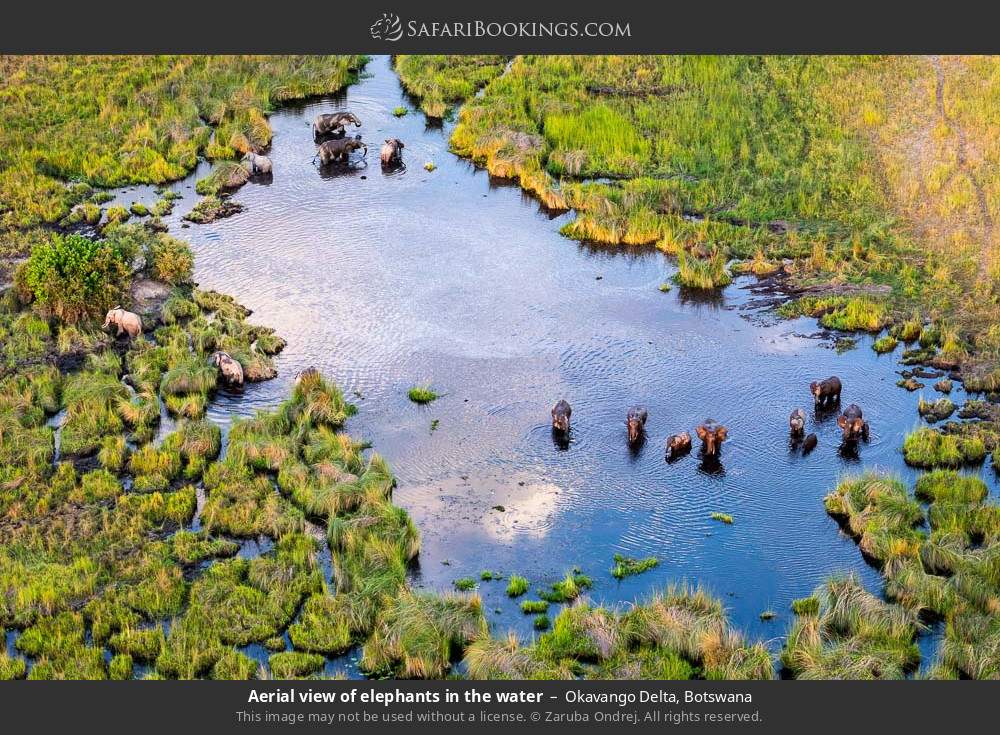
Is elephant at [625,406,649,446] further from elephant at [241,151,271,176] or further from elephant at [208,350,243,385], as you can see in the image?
elephant at [241,151,271,176]

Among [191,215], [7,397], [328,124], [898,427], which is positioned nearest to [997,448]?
[898,427]

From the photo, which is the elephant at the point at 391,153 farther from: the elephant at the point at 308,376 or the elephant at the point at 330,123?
the elephant at the point at 308,376

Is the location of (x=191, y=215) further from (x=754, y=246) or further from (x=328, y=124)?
(x=754, y=246)

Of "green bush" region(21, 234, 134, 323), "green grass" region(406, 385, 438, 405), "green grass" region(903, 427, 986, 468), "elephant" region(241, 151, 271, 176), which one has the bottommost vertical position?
"green grass" region(406, 385, 438, 405)

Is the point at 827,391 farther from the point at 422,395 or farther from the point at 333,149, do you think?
the point at 333,149

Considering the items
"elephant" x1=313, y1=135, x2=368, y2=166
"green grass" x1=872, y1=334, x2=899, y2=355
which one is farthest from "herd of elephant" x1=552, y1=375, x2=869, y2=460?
"elephant" x1=313, y1=135, x2=368, y2=166

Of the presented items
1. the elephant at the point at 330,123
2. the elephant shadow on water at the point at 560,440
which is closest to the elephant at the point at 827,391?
the elephant shadow on water at the point at 560,440

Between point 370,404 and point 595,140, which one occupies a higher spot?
point 595,140
